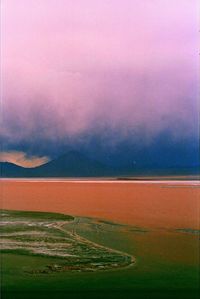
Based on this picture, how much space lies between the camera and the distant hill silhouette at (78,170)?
156 inches

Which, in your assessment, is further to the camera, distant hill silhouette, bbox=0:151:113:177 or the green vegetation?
distant hill silhouette, bbox=0:151:113:177

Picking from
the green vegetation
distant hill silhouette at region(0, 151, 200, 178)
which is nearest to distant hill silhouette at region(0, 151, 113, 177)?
distant hill silhouette at region(0, 151, 200, 178)

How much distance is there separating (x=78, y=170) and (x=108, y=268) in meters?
0.82

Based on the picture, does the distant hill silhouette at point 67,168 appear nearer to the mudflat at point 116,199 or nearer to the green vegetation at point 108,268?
the mudflat at point 116,199

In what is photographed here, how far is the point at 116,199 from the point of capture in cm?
400

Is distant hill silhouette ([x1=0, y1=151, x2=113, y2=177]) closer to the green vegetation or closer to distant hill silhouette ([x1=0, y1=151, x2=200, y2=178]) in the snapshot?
distant hill silhouette ([x1=0, y1=151, x2=200, y2=178])

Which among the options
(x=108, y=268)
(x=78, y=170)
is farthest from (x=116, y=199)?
(x=108, y=268)

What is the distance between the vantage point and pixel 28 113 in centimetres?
404

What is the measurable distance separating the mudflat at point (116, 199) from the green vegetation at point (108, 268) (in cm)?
9

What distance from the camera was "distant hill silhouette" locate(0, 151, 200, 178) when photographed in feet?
13.0

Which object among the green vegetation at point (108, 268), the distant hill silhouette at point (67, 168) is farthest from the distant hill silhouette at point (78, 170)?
the green vegetation at point (108, 268)

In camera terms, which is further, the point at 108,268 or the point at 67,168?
the point at 67,168

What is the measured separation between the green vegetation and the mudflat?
0.09 metres

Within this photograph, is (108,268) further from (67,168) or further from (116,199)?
(67,168)
